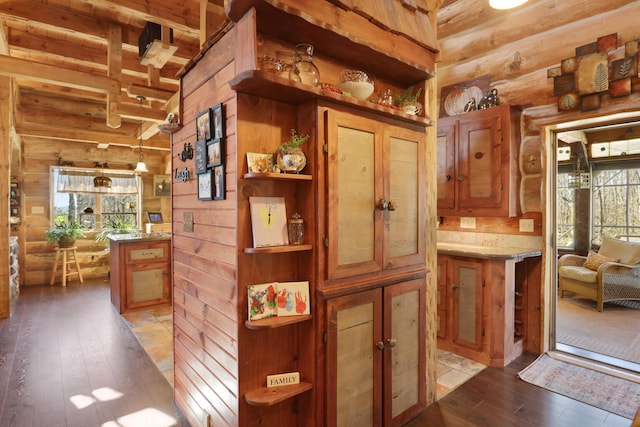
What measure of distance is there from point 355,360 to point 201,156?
1.36 metres

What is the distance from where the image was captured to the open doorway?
3369mm

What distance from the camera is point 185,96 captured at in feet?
7.13

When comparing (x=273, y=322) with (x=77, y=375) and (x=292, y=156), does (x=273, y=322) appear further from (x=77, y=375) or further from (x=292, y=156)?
(x=77, y=375)

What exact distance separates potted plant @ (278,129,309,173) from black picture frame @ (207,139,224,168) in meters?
0.29

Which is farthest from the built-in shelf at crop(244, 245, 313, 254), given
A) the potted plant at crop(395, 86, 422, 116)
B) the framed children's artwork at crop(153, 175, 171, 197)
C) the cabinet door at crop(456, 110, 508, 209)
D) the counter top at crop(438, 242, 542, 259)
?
the framed children's artwork at crop(153, 175, 171, 197)

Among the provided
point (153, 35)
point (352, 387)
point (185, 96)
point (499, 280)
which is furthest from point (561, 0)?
point (153, 35)

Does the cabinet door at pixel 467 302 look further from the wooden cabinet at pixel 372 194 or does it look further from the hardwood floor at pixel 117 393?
the wooden cabinet at pixel 372 194

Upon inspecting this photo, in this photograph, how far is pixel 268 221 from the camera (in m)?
1.62

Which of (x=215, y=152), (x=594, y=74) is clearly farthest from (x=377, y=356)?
(x=594, y=74)

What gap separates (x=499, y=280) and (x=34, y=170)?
25.7 feet

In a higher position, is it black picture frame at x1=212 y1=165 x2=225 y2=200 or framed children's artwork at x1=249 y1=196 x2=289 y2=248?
black picture frame at x1=212 y1=165 x2=225 y2=200

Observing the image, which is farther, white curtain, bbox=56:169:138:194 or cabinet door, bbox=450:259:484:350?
white curtain, bbox=56:169:138:194

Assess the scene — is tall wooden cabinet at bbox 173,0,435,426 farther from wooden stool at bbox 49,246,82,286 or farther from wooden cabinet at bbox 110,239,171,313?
wooden stool at bbox 49,246,82,286

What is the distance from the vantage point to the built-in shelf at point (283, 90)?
1.43 meters
